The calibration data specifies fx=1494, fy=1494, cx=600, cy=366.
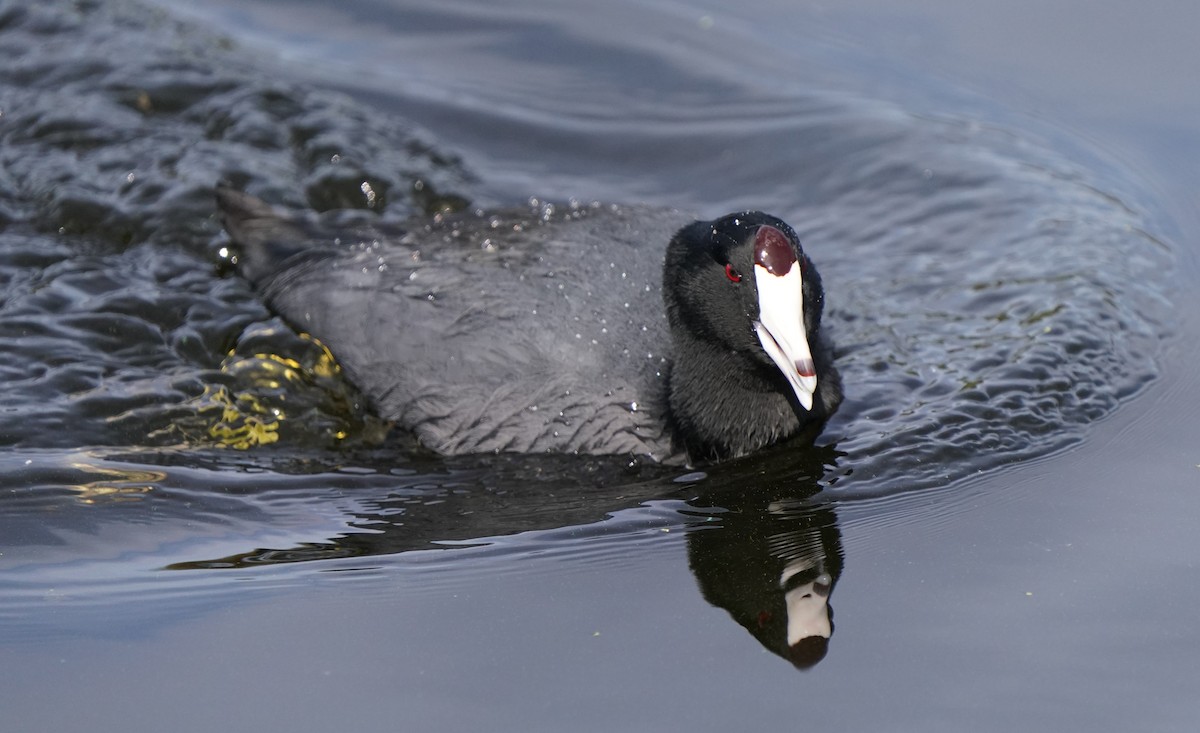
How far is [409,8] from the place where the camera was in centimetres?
827

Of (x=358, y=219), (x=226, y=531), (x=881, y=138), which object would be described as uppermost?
(x=881, y=138)

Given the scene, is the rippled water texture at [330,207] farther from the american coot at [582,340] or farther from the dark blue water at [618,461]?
the american coot at [582,340]

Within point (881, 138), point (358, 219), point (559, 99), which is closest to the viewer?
point (358, 219)

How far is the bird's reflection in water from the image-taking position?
12.5 feet

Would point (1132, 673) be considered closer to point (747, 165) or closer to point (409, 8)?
point (747, 165)

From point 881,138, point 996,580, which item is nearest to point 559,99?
point 881,138

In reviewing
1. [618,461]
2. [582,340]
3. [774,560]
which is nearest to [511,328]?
[582,340]

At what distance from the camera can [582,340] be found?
191 inches

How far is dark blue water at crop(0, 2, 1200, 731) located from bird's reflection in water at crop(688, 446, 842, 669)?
0.04 feet

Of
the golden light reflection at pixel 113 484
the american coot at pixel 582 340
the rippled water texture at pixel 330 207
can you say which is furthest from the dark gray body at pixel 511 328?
the golden light reflection at pixel 113 484

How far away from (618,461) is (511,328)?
1.85 feet

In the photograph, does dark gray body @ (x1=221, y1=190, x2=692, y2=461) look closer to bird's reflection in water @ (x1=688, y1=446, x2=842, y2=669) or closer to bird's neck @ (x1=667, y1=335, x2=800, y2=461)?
bird's neck @ (x1=667, y1=335, x2=800, y2=461)

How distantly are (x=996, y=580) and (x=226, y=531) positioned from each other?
2.17m

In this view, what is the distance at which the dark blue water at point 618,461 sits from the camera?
3613 mm
